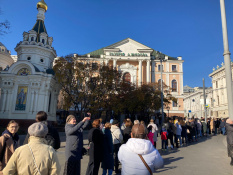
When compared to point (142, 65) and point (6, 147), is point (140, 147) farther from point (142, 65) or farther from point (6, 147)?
point (142, 65)

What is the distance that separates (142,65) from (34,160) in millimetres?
44243

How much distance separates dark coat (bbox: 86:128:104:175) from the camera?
5.49 metres

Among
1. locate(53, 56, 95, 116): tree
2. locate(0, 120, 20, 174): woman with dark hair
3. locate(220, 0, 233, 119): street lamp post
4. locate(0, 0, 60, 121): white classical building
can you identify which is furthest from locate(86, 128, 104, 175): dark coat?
locate(0, 0, 60, 121): white classical building

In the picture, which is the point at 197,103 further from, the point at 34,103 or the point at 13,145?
the point at 13,145

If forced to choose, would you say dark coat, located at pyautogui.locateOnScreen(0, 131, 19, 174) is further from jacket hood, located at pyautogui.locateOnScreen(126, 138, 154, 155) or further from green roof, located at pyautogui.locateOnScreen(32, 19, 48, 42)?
green roof, located at pyautogui.locateOnScreen(32, 19, 48, 42)

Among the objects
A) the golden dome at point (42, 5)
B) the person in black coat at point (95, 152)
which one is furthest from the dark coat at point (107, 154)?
the golden dome at point (42, 5)

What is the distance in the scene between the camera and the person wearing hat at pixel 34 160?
258cm

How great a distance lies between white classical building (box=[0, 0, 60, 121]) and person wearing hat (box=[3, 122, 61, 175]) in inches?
1000

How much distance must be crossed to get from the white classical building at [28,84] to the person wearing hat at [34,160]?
25.4m

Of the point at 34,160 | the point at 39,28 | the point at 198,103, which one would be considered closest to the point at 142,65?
the point at 39,28

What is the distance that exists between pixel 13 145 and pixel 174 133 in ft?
35.0

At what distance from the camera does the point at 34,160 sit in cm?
264

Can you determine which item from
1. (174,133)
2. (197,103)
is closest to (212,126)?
(174,133)

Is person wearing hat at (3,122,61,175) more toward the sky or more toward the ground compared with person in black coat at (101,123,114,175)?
more toward the sky
